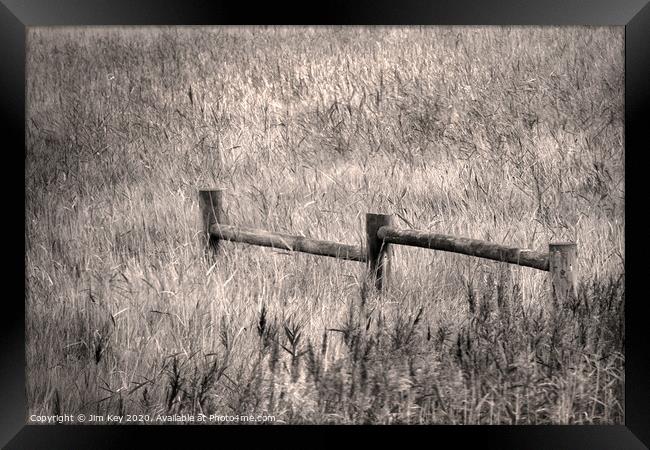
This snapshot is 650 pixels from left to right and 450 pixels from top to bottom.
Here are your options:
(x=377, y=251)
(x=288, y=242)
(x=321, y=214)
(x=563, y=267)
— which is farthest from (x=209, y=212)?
(x=563, y=267)

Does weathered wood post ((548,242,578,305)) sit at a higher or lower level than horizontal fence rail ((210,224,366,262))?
lower

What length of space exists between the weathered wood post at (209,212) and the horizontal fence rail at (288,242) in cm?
3

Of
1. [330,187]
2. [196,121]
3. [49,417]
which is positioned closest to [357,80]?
[330,187]

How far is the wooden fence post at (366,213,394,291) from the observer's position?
155 inches

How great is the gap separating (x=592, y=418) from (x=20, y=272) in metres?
2.95

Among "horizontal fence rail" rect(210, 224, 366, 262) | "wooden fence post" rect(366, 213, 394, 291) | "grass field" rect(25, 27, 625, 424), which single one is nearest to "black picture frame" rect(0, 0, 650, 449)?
"grass field" rect(25, 27, 625, 424)

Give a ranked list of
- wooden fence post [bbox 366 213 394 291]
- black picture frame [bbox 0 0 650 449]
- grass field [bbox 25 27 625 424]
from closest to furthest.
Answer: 1. black picture frame [bbox 0 0 650 449]
2. grass field [bbox 25 27 625 424]
3. wooden fence post [bbox 366 213 394 291]

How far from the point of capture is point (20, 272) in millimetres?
3717

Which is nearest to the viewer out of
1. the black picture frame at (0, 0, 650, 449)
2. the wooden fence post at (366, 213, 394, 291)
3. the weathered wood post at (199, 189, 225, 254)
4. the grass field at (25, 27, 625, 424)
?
the black picture frame at (0, 0, 650, 449)

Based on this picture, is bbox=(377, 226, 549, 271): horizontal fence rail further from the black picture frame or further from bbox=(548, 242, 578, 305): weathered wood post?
the black picture frame

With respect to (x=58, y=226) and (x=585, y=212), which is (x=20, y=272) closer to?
(x=58, y=226)
